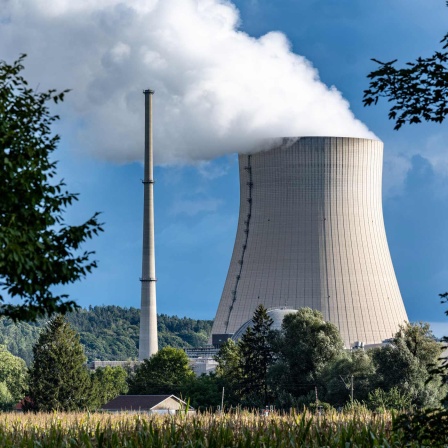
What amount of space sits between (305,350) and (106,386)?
20582 millimetres

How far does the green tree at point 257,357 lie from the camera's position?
1998 inches

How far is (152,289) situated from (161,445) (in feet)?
162

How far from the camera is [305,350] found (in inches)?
1877

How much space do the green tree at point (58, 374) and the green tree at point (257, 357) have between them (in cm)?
806

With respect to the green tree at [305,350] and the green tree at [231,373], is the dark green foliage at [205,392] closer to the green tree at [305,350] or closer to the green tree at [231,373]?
the green tree at [231,373]

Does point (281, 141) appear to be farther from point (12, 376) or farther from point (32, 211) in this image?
point (32, 211)

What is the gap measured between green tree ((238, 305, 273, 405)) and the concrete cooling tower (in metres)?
1.34

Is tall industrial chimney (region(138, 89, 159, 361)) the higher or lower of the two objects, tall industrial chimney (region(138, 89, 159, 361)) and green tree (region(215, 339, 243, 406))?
the higher

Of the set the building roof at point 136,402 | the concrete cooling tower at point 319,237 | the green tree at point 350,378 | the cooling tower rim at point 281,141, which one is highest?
the cooling tower rim at point 281,141

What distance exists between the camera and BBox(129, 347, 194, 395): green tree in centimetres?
5884

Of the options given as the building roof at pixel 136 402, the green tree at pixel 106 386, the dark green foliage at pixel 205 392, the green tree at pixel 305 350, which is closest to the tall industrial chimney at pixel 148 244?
the green tree at pixel 106 386

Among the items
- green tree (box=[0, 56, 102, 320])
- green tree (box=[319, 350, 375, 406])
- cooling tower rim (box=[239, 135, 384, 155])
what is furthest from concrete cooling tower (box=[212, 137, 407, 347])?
green tree (box=[0, 56, 102, 320])

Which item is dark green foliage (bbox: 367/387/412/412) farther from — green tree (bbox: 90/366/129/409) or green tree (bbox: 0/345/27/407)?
green tree (bbox: 0/345/27/407)

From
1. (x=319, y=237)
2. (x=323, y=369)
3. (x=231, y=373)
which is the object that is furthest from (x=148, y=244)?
(x=323, y=369)
